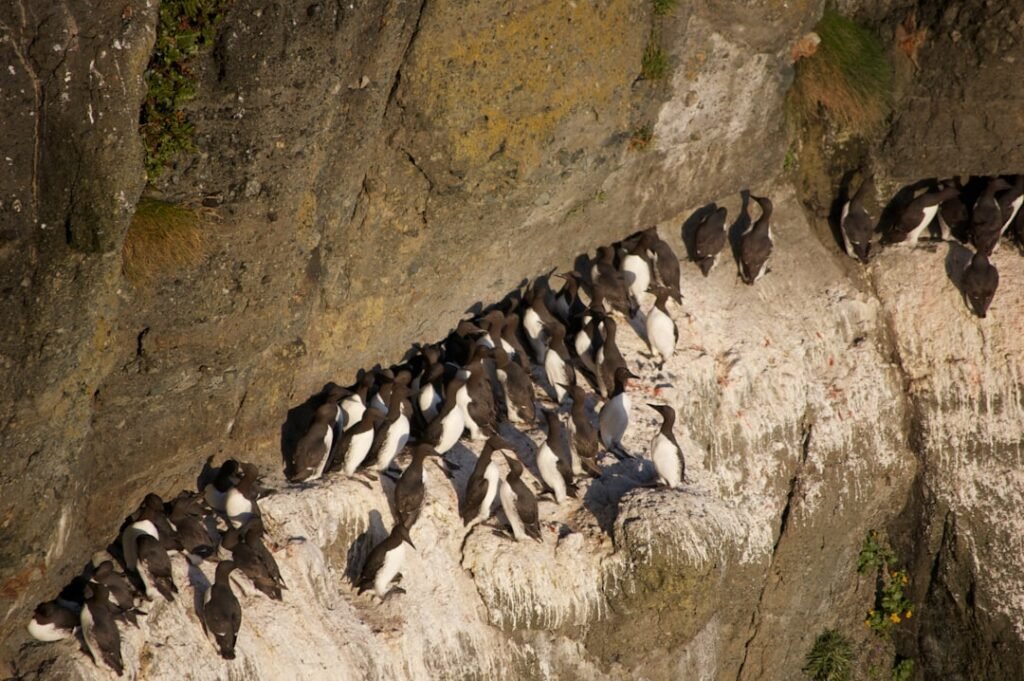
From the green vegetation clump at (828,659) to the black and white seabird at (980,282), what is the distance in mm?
3227

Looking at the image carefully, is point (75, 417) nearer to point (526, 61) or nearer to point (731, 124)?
point (526, 61)

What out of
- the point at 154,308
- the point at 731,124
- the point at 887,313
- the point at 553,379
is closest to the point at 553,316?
the point at 553,379

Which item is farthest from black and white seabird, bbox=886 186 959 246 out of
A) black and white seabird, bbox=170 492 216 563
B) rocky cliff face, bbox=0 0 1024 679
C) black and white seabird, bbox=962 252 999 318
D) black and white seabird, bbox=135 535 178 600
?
black and white seabird, bbox=135 535 178 600

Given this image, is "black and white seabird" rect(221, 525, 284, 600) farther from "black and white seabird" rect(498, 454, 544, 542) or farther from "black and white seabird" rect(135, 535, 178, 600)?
"black and white seabird" rect(498, 454, 544, 542)

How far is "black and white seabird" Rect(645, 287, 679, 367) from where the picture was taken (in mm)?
10234

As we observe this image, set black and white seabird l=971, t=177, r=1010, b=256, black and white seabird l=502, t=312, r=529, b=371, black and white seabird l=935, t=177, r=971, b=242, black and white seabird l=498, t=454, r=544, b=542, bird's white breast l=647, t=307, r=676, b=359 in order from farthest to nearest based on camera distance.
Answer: black and white seabird l=935, t=177, r=971, b=242 → black and white seabird l=971, t=177, r=1010, b=256 → bird's white breast l=647, t=307, r=676, b=359 → black and white seabird l=502, t=312, r=529, b=371 → black and white seabird l=498, t=454, r=544, b=542

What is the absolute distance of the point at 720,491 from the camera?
10031mm

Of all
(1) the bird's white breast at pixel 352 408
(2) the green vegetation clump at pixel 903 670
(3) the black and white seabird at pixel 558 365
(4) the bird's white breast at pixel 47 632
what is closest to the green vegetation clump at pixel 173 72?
(1) the bird's white breast at pixel 352 408

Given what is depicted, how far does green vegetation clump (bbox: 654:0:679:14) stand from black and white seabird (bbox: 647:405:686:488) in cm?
324

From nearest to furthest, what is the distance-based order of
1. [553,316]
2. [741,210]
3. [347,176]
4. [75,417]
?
[75,417] → [347,176] → [553,316] → [741,210]

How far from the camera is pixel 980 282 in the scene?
10672 mm

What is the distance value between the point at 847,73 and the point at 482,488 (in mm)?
5469

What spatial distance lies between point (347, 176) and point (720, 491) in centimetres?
399

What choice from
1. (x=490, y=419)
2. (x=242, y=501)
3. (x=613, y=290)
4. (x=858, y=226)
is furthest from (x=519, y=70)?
(x=858, y=226)
